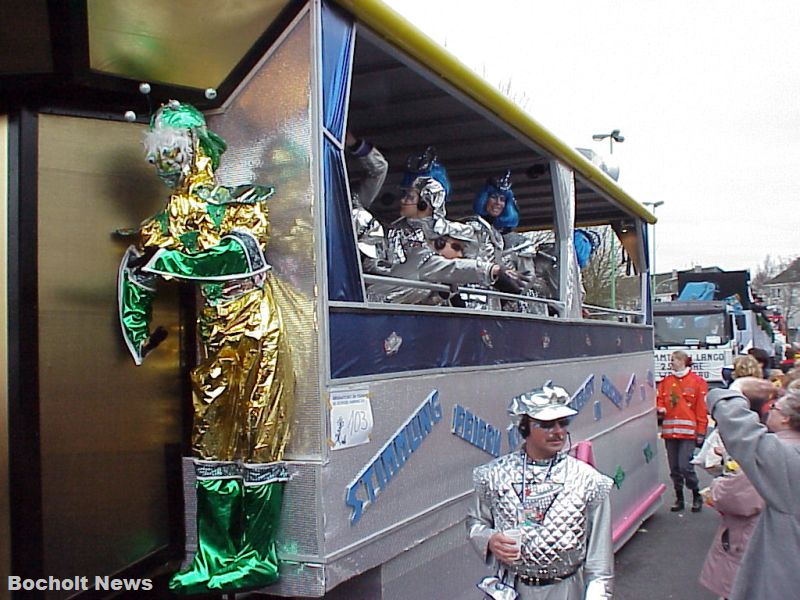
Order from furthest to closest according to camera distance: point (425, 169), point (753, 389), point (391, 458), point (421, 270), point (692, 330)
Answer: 1. point (692, 330)
2. point (425, 169)
3. point (421, 270)
4. point (753, 389)
5. point (391, 458)

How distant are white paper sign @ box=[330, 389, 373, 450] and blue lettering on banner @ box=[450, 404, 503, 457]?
3.06ft

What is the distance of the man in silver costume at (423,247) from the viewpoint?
470 cm

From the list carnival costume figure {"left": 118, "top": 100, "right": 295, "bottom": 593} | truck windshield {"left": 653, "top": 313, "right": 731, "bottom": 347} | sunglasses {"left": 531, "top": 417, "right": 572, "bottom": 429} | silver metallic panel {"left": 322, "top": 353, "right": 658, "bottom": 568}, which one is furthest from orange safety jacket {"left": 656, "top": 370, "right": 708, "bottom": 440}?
truck windshield {"left": 653, "top": 313, "right": 731, "bottom": 347}

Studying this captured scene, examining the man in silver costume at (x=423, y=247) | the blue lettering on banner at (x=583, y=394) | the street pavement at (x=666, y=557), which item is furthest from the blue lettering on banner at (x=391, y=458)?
the street pavement at (x=666, y=557)

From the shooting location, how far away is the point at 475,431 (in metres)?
4.44

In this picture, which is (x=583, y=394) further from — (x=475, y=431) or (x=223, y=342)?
(x=223, y=342)

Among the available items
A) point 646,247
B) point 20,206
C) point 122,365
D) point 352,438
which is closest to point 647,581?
point 646,247

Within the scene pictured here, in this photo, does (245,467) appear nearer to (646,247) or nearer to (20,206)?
(20,206)

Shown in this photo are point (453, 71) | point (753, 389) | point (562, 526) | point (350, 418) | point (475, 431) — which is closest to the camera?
point (562, 526)

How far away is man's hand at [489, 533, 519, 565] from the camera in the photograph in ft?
9.73

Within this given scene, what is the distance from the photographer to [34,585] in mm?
2887

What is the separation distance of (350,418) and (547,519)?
84cm

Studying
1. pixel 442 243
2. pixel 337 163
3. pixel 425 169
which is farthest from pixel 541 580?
pixel 425 169

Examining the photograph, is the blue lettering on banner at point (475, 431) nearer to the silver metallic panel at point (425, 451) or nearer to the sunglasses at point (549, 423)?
the silver metallic panel at point (425, 451)
